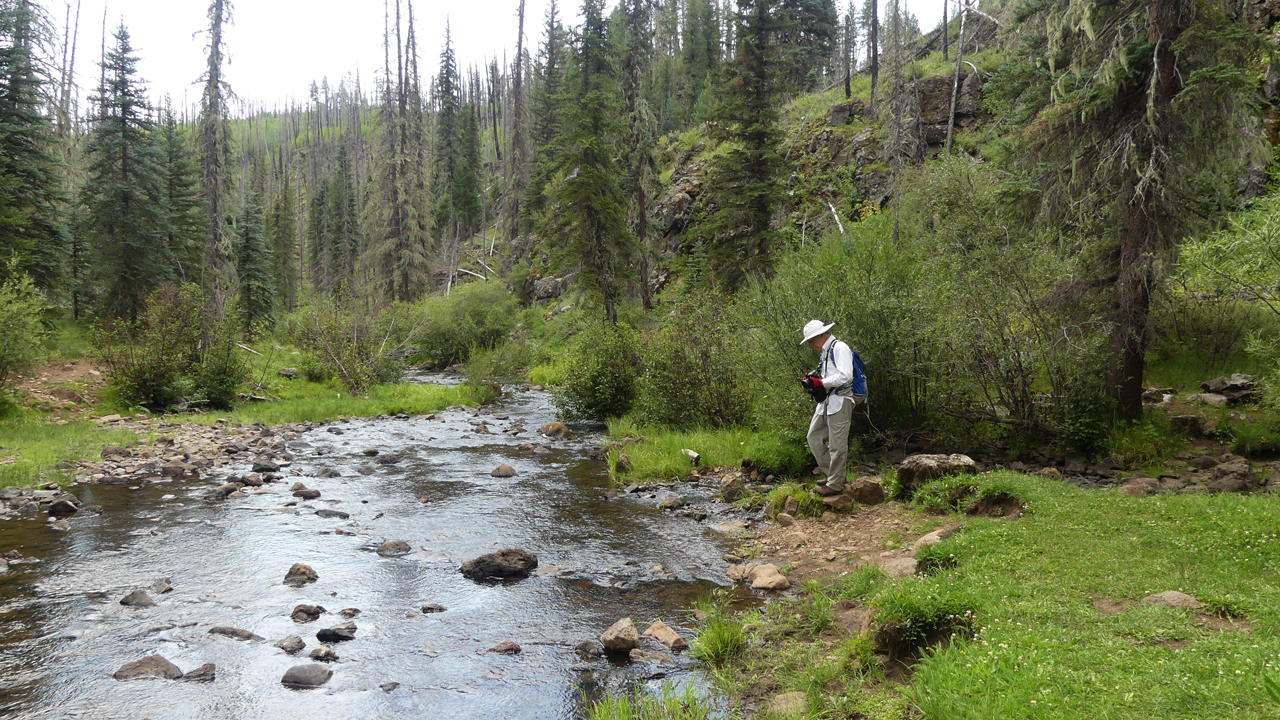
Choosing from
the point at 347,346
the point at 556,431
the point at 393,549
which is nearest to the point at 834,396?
the point at 393,549

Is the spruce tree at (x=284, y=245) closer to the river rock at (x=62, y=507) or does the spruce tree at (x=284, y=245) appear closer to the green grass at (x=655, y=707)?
the river rock at (x=62, y=507)

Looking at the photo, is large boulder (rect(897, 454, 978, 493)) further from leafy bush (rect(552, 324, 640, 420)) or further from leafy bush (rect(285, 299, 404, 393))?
leafy bush (rect(285, 299, 404, 393))

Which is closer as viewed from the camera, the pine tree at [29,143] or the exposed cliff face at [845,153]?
the pine tree at [29,143]

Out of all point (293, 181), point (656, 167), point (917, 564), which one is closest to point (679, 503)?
point (917, 564)

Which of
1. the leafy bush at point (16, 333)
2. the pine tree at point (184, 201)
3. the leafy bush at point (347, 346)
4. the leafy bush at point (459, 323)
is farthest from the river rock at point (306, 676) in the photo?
the pine tree at point (184, 201)

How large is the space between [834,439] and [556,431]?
9.94 meters

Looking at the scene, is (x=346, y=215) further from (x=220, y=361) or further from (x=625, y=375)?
(x=625, y=375)

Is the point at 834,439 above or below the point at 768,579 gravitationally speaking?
above

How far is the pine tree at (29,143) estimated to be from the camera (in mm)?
22922

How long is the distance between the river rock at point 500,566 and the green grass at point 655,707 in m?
3.09

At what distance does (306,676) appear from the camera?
5301mm

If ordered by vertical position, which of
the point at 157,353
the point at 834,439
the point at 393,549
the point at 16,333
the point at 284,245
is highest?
the point at 284,245

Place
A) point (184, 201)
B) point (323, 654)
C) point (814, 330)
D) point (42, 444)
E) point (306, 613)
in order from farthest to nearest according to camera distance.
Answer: point (184, 201) < point (42, 444) < point (814, 330) < point (306, 613) < point (323, 654)

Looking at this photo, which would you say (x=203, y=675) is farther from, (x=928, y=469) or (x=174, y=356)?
(x=174, y=356)
